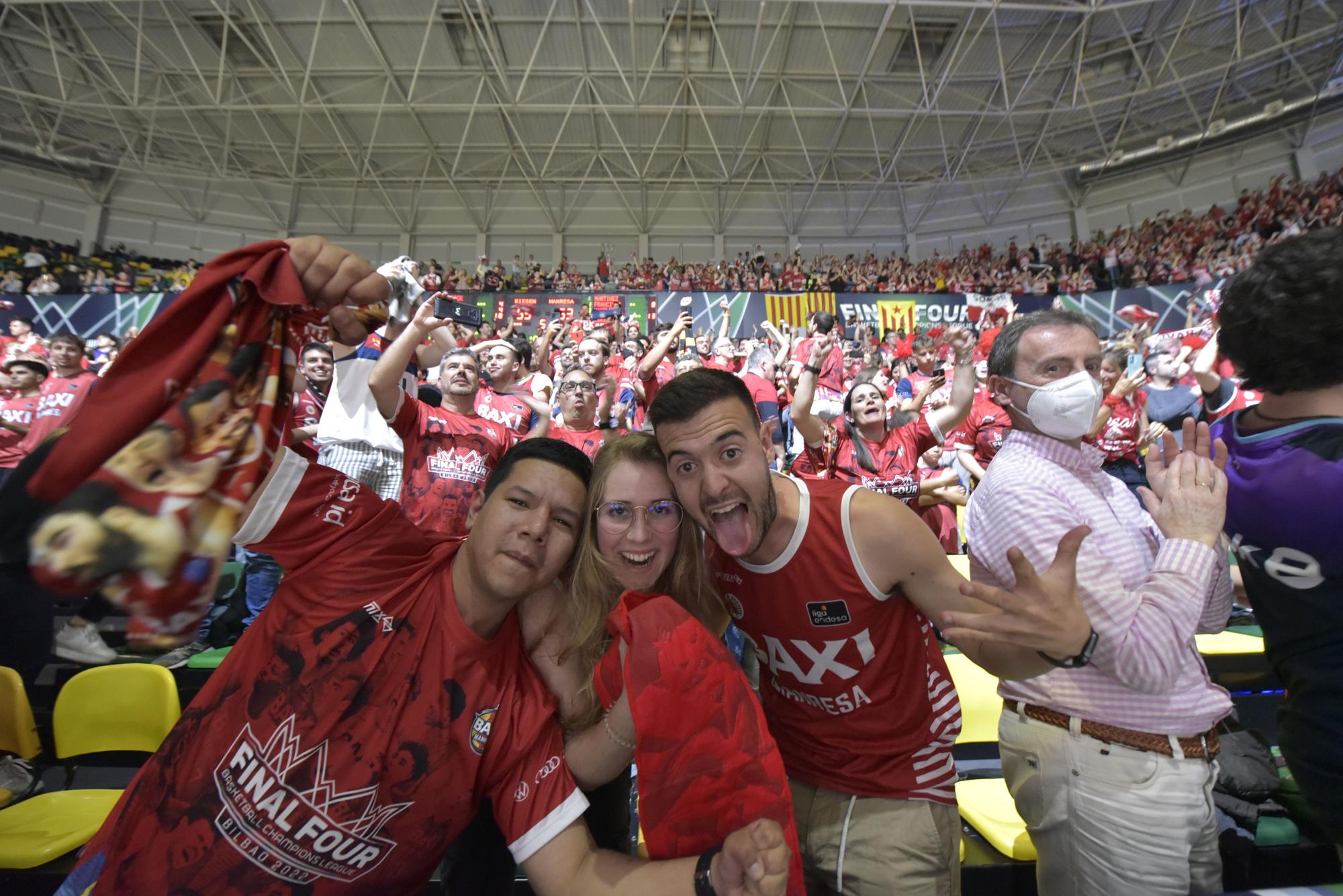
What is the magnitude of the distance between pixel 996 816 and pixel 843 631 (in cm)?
151

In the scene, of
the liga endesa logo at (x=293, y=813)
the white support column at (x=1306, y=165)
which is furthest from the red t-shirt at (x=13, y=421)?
the white support column at (x=1306, y=165)

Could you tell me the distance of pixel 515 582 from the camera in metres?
1.50

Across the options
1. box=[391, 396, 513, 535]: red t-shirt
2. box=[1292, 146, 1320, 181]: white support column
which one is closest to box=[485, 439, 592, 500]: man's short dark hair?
box=[391, 396, 513, 535]: red t-shirt

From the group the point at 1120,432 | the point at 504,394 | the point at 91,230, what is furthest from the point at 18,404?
the point at 91,230

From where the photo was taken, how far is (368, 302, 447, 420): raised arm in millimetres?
2545

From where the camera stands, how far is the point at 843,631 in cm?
158

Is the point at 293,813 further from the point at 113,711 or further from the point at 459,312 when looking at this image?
the point at 113,711

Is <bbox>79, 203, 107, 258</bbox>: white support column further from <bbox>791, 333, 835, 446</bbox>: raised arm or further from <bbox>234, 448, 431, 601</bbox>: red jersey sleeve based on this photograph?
<bbox>234, 448, 431, 601</bbox>: red jersey sleeve

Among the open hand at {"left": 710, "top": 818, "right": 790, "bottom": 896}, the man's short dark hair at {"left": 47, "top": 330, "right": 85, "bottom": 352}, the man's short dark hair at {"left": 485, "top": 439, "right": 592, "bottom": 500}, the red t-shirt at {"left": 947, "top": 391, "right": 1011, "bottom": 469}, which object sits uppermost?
the man's short dark hair at {"left": 47, "top": 330, "right": 85, "bottom": 352}

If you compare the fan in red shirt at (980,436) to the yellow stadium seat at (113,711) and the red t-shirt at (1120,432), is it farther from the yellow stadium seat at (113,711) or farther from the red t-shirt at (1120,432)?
the yellow stadium seat at (113,711)

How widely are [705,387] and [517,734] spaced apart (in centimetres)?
104

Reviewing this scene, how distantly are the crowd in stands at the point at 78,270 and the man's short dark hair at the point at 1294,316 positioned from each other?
18.8 m

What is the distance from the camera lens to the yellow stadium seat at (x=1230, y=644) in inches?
129

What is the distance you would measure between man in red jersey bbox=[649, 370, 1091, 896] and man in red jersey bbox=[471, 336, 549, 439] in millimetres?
2621
